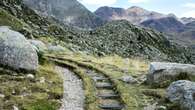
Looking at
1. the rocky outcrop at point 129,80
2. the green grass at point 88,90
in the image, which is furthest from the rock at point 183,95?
the rocky outcrop at point 129,80

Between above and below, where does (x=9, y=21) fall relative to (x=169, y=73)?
above

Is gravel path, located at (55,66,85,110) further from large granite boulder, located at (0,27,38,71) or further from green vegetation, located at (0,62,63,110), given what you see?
large granite boulder, located at (0,27,38,71)

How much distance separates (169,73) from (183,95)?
27.4ft

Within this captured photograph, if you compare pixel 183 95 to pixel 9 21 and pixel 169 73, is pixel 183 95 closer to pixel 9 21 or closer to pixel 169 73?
pixel 169 73

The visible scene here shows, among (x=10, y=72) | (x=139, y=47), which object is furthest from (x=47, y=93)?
(x=139, y=47)

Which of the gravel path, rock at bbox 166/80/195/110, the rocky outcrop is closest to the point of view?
rock at bbox 166/80/195/110

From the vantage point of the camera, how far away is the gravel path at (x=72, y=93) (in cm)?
2783

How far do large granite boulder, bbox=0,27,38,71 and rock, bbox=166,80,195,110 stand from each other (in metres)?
13.1

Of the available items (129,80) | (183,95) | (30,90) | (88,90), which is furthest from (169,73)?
(30,90)

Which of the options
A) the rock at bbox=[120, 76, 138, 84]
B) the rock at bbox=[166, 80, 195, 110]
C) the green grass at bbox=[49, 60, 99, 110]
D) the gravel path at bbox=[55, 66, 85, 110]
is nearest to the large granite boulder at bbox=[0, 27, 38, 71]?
the gravel path at bbox=[55, 66, 85, 110]

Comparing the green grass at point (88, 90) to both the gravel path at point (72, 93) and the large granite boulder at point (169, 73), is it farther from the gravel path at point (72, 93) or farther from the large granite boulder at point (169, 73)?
the large granite boulder at point (169, 73)

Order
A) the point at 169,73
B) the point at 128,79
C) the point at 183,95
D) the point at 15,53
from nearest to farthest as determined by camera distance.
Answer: the point at 183,95, the point at 15,53, the point at 169,73, the point at 128,79

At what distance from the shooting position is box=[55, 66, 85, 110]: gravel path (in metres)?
27.8

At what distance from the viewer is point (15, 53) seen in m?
33.4
